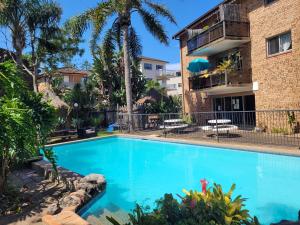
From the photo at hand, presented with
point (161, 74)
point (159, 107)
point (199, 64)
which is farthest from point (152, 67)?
point (199, 64)

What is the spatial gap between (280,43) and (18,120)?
1464cm

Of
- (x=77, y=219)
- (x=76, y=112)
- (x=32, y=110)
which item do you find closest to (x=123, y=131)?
(x=76, y=112)

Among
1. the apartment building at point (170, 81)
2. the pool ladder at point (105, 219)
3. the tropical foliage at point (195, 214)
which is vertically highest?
the apartment building at point (170, 81)

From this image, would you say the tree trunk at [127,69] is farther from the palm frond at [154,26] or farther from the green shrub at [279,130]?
the green shrub at [279,130]

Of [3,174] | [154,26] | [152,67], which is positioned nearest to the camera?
[3,174]

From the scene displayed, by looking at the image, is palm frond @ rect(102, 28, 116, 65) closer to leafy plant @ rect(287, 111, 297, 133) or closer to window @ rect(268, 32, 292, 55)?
window @ rect(268, 32, 292, 55)

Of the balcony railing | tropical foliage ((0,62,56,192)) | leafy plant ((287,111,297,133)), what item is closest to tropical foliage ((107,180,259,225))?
tropical foliage ((0,62,56,192))

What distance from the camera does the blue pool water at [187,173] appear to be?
680 centimetres

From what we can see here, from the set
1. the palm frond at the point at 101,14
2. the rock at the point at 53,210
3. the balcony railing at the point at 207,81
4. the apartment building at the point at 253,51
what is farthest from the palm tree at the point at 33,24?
the rock at the point at 53,210

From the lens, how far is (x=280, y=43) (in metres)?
15.0

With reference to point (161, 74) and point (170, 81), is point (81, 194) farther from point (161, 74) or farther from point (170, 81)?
point (170, 81)

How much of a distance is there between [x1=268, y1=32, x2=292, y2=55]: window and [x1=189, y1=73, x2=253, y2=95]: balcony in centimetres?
262

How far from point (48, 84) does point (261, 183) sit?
24.9m

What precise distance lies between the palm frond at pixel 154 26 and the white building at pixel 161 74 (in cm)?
3075
